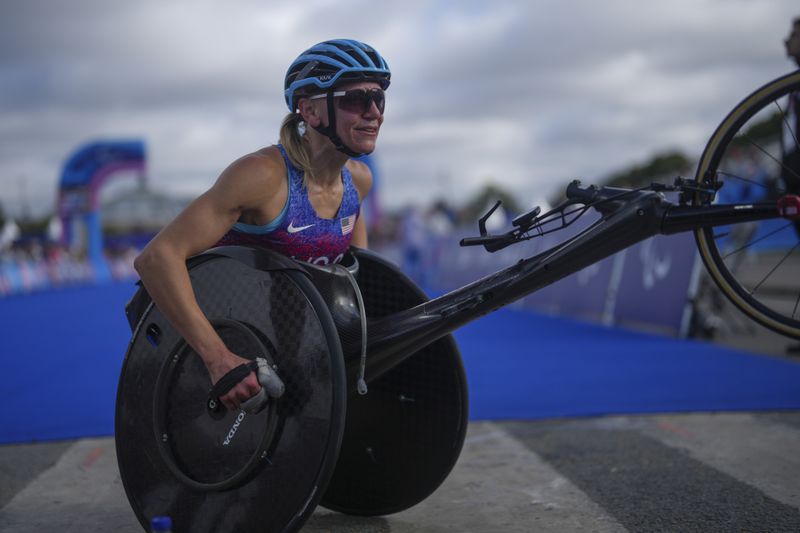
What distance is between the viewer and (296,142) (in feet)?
9.32

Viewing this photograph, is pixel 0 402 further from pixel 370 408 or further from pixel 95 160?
pixel 95 160

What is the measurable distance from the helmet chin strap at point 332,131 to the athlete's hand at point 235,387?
86cm

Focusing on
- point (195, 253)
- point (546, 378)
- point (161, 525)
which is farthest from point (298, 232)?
point (546, 378)

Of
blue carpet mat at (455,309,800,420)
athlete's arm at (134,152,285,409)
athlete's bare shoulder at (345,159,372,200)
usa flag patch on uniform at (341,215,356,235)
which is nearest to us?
athlete's arm at (134,152,285,409)

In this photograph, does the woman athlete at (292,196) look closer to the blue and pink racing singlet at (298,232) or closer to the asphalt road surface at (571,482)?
the blue and pink racing singlet at (298,232)

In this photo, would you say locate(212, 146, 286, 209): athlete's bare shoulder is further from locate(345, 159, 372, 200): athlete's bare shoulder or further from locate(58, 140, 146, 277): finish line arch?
locate(58, 140, 146, 277): finish line arch

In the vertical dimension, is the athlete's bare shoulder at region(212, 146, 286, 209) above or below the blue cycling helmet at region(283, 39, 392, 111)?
below

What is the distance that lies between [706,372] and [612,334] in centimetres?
289

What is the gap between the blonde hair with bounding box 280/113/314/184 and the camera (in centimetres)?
278

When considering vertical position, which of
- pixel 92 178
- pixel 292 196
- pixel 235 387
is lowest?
pixel 235 387

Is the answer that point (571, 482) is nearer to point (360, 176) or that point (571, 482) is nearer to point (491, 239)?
point (491, 239)

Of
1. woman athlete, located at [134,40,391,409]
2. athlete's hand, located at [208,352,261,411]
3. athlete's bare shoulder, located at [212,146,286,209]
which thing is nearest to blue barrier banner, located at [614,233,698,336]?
woman athlete, located at [134,40,391,409]

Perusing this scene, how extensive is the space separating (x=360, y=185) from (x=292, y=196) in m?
0.61

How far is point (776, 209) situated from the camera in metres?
2.46
